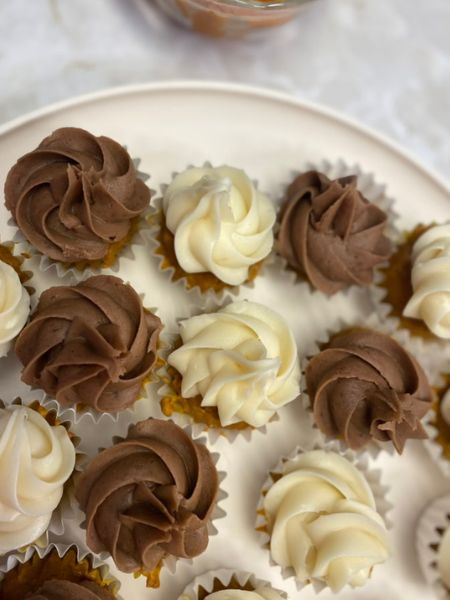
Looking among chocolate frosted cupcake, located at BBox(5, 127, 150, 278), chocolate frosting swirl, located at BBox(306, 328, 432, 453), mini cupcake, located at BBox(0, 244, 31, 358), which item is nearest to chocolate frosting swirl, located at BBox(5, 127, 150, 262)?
chocolate frosted cupcake, located at BBox(5, 127, 150, 278)

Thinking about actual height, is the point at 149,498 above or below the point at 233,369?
below

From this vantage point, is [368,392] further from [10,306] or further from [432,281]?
[10,306]

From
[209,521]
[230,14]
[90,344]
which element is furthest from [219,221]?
[209,521]

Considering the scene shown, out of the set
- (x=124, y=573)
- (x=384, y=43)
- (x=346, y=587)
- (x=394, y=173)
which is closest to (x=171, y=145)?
(x=394, y=173)

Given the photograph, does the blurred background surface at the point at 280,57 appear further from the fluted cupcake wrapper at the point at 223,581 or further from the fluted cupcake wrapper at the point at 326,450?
the fluted cupcake wrapper at the point at 223,581

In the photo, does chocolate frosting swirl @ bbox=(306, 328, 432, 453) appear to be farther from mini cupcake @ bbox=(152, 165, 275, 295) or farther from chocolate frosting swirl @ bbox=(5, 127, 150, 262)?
chocolate frosting swirl @ bbox=(5, 127, 150, 262)

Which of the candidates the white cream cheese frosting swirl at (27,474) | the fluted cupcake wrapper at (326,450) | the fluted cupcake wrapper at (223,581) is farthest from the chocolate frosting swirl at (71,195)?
the fluted cupcake wrapper at (223,581)
